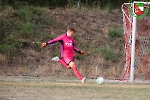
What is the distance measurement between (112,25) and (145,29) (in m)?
6.09

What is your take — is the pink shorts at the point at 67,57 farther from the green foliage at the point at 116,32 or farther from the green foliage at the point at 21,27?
the green foliage at the point at 116,32

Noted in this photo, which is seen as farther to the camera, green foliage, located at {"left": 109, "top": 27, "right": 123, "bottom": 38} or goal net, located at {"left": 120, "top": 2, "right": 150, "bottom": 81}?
green foliage, located at {"left": 109, "top": 27, "right": 123, "bottom": 38}

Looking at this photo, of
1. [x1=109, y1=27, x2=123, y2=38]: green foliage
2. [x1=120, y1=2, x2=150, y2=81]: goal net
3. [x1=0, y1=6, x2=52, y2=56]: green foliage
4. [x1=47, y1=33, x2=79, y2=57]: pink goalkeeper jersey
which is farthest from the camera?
[x1=109, y1=27, x2=123, y2=38]: green foliage

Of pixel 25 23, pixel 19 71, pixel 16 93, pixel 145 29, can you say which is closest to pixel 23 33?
pixel 25 23

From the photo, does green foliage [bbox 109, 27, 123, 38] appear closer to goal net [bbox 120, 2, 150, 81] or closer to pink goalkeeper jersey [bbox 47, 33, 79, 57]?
goal net [bbox 120, 2, 150, 81]

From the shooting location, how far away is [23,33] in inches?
1083

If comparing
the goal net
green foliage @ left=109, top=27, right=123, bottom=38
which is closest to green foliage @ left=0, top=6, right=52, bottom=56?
green foliage @ left=109, top=27, right=123, bottom=38

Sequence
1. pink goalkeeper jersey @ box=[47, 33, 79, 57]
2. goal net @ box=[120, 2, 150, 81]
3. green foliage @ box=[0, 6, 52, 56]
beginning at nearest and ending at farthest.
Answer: pink goalkeeper jersey @ box=[47, 33, 79, 57], goal net @ box=[120, 2, 150, 81], green foliage @ box=[0, 6, 52, 56]

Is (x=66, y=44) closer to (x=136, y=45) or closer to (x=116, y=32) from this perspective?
(x=136, y=45)

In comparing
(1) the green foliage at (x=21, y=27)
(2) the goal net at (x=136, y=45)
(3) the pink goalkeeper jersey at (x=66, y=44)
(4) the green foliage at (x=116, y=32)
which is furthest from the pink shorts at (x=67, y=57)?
(4) the green foliage at (x=116, y=32)

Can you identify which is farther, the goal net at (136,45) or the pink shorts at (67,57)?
the goal net at (136,45)

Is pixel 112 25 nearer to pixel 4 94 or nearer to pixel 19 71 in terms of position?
pixel 19 71

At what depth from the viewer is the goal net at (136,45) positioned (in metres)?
21.3

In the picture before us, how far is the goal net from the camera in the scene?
69.8 feet
